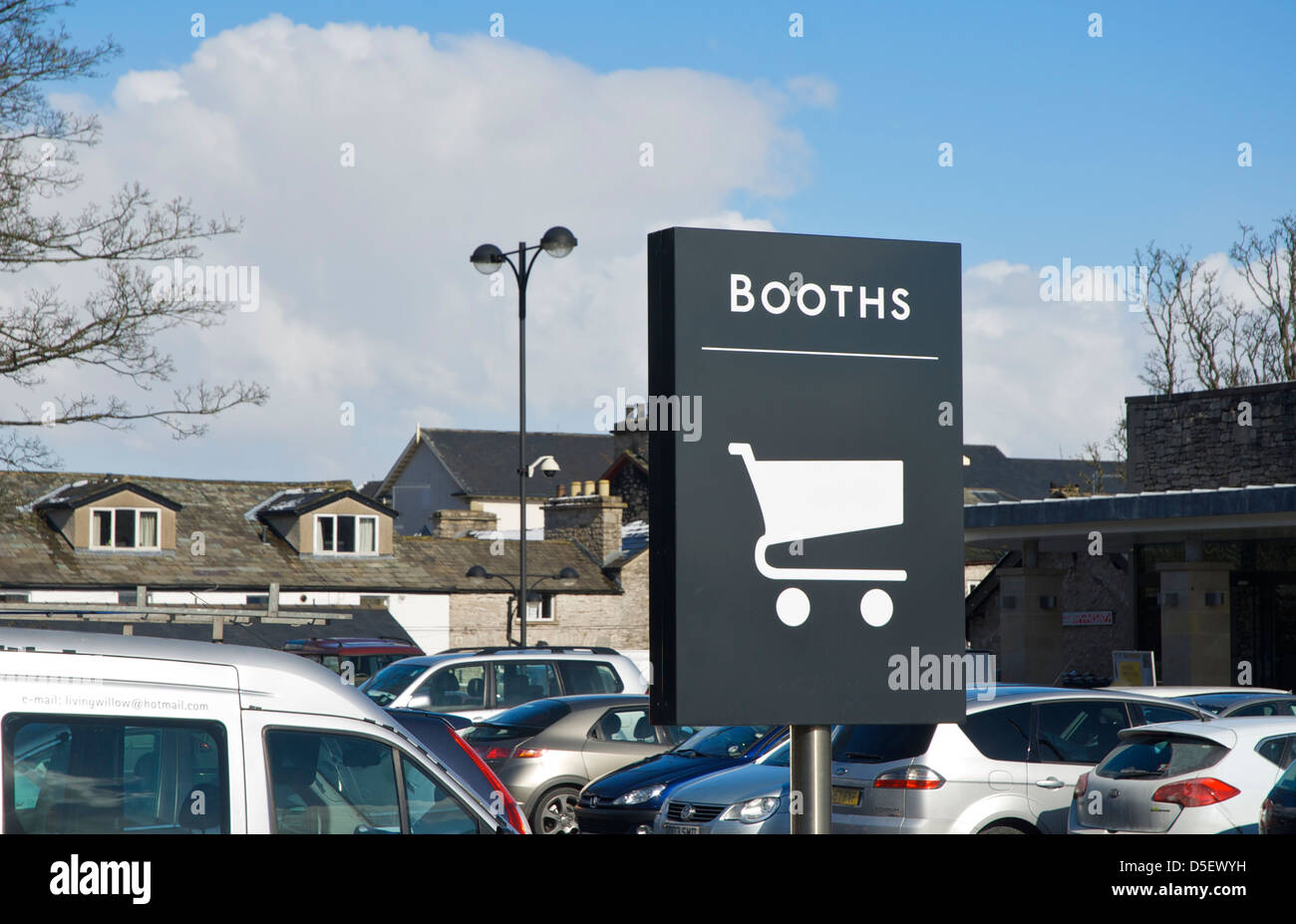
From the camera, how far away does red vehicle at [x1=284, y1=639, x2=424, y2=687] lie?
848 inches

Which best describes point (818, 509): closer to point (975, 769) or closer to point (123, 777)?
point (123, 777)

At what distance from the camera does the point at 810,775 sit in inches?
153

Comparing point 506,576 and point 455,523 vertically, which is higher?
point 455,523

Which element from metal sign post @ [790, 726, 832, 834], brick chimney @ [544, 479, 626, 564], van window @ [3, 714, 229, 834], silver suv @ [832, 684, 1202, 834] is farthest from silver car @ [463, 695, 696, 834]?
brick chimney @ [544, 479, 626, 564]

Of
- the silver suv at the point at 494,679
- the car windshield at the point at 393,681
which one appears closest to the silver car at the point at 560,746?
the silver suv at the point at 494,679

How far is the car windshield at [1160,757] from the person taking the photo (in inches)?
397

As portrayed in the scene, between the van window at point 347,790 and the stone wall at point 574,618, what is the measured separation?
43118 millimetres

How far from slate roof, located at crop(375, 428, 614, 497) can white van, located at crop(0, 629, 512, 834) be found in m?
72.7

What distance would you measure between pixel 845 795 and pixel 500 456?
73.4 m

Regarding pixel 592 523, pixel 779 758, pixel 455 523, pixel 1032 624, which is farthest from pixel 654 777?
pixel 455 523

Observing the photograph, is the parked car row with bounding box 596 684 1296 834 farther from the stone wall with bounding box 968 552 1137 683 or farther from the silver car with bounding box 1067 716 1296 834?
the stone wall with bounding box 968 552 1137 683

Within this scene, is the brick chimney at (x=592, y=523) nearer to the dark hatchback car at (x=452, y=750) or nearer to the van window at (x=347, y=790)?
the dark hatchback car at (x=452, y=750)

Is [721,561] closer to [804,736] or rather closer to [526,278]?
[804,736]

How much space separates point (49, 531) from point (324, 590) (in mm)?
8433
